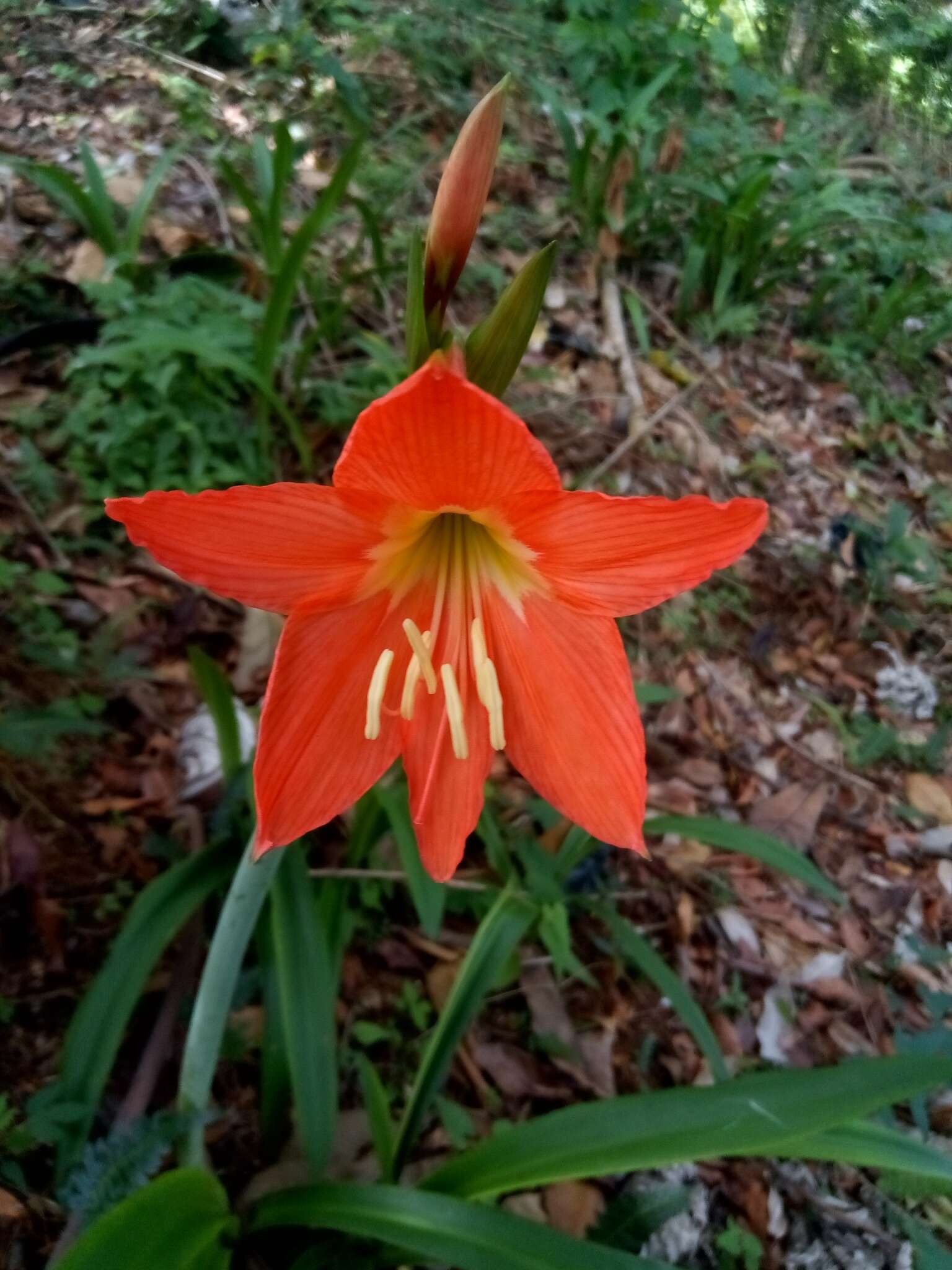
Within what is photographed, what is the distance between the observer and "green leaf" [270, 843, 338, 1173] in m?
1.16

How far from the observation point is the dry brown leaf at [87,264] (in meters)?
2.17

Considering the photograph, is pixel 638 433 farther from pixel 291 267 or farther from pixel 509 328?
pixel 509 328

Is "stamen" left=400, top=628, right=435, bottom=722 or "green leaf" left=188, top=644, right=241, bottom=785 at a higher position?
"stamen" left=400, top=628, right=435, bottom=722

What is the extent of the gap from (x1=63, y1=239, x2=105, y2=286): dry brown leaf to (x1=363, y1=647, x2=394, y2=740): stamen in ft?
5.67

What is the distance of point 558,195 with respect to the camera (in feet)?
10.7

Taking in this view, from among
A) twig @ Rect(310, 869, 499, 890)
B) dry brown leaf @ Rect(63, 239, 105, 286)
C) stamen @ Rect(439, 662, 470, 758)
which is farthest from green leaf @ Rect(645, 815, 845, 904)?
dry brown leaf @ Rect(63, 239, 105, 286)

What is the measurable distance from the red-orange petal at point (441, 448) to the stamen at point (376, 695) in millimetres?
155

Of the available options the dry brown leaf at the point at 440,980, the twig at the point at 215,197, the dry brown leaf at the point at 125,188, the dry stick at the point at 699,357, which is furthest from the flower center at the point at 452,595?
the dry stick at the point at 699,357

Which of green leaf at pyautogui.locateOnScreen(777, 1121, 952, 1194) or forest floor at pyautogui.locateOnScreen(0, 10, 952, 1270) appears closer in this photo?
green leaf at pyautogui.locateOnScreen(777, 1121, 952, 1194)

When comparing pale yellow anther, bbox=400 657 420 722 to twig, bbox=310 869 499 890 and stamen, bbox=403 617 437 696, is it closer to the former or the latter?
stamen, bbox=403 617 437 696

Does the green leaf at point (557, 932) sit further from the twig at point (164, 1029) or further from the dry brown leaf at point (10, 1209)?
the dry brown leaf at point (10, 1209)

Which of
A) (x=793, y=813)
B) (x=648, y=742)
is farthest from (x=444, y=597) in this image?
(x=793, y=813)

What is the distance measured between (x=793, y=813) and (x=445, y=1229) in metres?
1.39

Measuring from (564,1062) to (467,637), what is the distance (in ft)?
3.04
